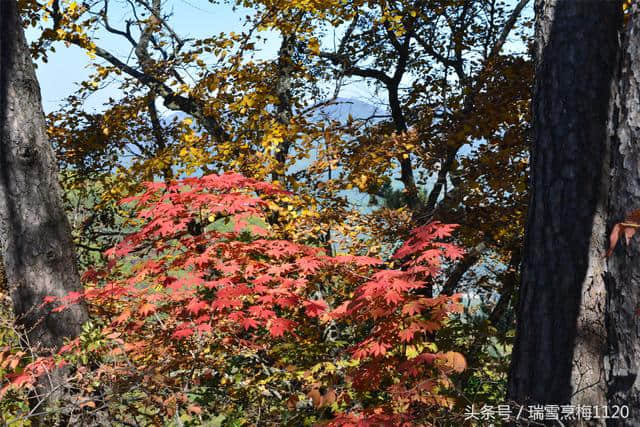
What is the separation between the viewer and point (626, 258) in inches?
96.2

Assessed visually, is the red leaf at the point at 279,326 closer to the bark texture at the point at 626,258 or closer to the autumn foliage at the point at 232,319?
the autumn foliage at the point at 232,319

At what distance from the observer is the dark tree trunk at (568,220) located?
3062mm

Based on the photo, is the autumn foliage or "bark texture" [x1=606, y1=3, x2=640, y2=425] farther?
the autumn foliage

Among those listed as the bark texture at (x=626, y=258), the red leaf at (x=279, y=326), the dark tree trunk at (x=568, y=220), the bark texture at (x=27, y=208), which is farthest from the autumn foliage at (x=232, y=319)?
the bark texture at (x=626, y=258)

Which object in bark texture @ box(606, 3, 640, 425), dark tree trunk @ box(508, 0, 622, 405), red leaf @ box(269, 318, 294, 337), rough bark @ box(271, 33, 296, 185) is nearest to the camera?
bark texture @ box(606, 3, 640, 425)

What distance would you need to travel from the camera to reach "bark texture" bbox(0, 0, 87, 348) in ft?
12.6

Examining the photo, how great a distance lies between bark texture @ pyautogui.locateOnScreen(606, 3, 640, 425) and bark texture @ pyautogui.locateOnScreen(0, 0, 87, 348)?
3645mm

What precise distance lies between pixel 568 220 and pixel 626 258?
A: 2.35ft

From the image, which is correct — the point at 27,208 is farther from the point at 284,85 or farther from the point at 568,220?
the point at 284,85

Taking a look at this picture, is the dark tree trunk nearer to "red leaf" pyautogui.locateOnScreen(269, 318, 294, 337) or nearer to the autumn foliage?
the autumn foliage

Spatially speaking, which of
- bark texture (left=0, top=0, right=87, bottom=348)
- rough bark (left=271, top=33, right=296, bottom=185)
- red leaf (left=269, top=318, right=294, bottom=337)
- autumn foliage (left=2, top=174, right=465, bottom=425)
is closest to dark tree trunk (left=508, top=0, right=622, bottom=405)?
autumn foliage (left=2, top=174, right=465, bottom=425)

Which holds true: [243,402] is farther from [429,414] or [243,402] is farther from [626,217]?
[626,217]

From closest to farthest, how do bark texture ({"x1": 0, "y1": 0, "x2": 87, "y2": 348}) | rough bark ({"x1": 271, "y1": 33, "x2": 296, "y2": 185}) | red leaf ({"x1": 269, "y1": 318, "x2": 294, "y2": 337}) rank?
red leaf ({"x1": 269, "y1": 318, "x2": 294, "y2": 337}) < bark texture ({"x1": 0, "y1": 0, "x2": 87, "y2": 348}) < rough bark ({"x1": 271, "y1": 33, "x2": 296, "y2": 185})

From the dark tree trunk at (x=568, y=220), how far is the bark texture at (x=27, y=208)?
334 centimetres
